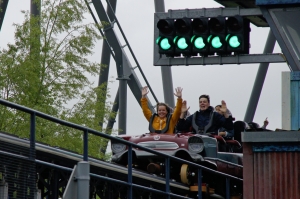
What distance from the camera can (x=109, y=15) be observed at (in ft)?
113

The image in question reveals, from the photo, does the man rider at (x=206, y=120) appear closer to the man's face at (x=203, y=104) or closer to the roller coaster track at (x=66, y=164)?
the man's face at (x=203, y=104)

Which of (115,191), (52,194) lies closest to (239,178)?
(115,191)

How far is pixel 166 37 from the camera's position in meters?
14.2

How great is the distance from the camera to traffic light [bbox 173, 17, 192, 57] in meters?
14.1

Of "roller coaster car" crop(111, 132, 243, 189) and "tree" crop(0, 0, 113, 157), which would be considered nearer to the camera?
"roller coaster car" crop(111, 132, 243, 189)

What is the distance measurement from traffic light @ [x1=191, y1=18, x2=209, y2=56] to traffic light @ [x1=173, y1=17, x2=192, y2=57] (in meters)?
0.07

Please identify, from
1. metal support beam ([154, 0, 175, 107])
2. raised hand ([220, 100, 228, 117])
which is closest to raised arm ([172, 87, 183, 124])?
raised hand ([220, 100, 228, 117])

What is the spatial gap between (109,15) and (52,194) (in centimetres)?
2321

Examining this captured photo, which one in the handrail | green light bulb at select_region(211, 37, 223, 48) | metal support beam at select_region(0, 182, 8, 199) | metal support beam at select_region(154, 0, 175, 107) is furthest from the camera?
metal support beam at select_region(154, 0, 175, 107)

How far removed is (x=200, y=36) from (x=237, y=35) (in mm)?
515

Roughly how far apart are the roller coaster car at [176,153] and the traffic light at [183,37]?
1.88 metres

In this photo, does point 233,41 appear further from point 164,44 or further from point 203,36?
point 164,44

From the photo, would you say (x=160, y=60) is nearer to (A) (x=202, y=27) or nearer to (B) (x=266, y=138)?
(A) (x=202, y=27)

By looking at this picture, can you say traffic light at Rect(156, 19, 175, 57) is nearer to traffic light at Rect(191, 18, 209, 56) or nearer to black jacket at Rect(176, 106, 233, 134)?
traffic light at Rect(191, 18, 209, 56)
